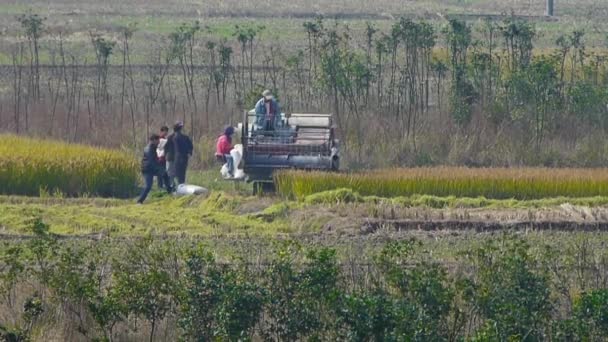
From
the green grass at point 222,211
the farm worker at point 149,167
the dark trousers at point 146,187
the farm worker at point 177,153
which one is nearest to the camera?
the green grass at point 222,211

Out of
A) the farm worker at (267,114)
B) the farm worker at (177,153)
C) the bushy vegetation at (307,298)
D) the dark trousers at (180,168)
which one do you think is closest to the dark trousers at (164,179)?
the farm worker at (177,153)

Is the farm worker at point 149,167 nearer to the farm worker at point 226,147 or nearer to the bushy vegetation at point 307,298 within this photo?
the farm worker at point 226,147

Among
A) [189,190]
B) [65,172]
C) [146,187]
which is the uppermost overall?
[65,172]

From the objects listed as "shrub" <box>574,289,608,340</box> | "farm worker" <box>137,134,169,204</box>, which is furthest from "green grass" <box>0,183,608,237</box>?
"shrub" <box>574,289,608,340</box>

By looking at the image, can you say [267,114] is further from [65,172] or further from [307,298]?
[307,298]

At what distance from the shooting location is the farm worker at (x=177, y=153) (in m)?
26.9

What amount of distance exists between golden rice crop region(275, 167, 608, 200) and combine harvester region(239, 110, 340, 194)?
0.98 meters

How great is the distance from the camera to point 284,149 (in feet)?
87.8

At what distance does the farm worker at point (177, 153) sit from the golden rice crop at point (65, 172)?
788 millimetres

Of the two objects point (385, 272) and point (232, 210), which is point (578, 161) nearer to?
point (232, 210)

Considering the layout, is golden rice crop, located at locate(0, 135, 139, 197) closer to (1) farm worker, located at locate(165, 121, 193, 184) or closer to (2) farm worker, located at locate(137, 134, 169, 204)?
(1) farm worker, located at locate(165, 121, 193, 184)

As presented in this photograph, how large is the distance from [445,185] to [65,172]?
7048 millimetres

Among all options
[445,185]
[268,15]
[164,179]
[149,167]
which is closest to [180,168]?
[164,179]

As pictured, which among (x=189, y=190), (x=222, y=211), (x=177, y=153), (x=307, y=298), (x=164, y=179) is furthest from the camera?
(x=164, y=179)
